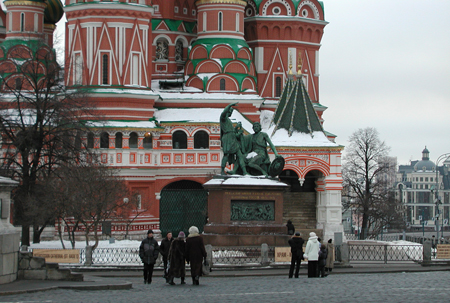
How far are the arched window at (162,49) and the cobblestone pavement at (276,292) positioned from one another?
34.9 meters

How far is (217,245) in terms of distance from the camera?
2809 centimetres

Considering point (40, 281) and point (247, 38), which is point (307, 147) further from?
point (40, 281)

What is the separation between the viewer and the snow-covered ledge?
17.9 metres

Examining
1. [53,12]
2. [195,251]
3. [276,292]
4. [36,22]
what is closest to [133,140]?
A: [36,22]

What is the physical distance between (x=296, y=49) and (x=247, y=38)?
3.13m

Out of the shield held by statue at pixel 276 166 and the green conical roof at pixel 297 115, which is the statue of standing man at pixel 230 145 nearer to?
the shield held by statue at pixel 276 166

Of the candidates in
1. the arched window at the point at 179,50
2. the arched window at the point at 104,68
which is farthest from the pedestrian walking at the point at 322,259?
the arched window at the point at 179,50

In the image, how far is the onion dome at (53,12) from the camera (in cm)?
5519

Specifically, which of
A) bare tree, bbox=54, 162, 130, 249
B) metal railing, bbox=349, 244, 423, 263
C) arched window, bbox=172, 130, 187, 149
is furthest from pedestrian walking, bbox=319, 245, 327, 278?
arched window, bbox=172, 130, 187, 149

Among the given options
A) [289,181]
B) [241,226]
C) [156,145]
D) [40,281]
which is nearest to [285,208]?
[289,181]

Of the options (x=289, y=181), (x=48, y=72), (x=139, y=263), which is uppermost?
(x=48, y=72)

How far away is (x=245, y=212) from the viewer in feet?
94.4

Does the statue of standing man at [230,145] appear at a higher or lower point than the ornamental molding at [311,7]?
lower

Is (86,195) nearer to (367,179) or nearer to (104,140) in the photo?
(104,140)
